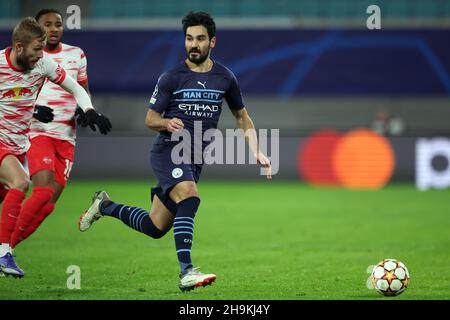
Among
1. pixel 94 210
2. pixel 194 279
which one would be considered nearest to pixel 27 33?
pixel 94 210

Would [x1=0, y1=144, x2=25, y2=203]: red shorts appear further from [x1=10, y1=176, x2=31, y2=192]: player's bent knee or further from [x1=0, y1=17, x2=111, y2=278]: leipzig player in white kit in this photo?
[x1=10, y1=176, x2=31, y2=192]: player's bent knee

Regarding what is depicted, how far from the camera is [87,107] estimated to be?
8164 millimetres

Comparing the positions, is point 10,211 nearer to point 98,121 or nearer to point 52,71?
point 98,121

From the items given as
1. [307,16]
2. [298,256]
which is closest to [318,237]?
[298,256]

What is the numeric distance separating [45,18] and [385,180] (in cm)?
1405

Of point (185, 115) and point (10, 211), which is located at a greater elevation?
point (185, 115)

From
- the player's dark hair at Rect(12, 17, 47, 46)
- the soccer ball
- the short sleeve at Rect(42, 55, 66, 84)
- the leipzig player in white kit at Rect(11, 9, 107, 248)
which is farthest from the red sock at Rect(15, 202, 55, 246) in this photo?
the soccer ball

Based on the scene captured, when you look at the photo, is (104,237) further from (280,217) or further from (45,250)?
(280,217)

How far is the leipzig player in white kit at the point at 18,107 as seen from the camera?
791 centimetres

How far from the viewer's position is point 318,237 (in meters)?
12.3

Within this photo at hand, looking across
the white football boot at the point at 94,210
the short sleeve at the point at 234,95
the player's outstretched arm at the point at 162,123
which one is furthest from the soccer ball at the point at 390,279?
the white football boot at the point at 94,210

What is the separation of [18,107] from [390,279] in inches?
141

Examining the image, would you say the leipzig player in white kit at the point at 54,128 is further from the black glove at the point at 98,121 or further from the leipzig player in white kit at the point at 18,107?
the black glove at the point at 98,121

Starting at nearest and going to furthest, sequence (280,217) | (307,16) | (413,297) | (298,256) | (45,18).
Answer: (413,297)
(45,18)
(298,256)
(280,217)
(307,16)
